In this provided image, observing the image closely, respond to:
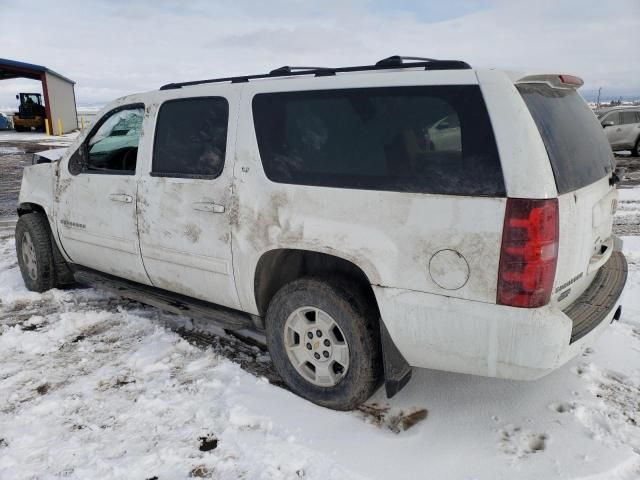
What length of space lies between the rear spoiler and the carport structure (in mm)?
33214

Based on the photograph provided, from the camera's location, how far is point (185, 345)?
373 centimetres

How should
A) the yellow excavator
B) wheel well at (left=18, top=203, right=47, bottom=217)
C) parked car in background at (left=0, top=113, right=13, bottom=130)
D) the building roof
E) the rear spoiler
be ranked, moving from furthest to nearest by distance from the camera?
parked car in background at (left=0, top=113, right=13, bottom=130)
the yellow excavator
the building roof
wheel well at (left=18, top=203, right=47, bottom=217)
the rear spoiler

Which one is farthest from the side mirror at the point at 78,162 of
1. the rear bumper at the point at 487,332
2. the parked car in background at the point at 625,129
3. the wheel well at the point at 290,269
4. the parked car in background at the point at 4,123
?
the parked car in background at the point at 4,123

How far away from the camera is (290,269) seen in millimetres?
3180

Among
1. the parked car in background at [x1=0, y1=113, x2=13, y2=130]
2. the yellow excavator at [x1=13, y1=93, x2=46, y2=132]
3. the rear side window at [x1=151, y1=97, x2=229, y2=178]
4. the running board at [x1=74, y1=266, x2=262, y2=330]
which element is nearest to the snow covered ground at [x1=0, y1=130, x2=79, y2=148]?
the yellow excavator at [x1=13, y1=93, x2=46, y2=132]

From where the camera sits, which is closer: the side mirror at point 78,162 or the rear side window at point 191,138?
the rear side window at point 191,138

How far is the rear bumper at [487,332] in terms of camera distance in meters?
2.24

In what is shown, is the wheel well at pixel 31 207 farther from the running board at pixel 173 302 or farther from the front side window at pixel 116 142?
the front side window at pixel 116 142

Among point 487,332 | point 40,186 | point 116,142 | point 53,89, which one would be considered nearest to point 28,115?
point 53,89

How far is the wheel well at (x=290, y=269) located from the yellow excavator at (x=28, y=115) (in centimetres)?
3509

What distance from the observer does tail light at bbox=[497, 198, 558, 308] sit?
2.15m

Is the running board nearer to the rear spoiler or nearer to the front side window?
the front side window

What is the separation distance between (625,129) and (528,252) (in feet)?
54.7

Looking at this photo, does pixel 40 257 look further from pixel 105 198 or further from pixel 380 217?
pixel 380 217
